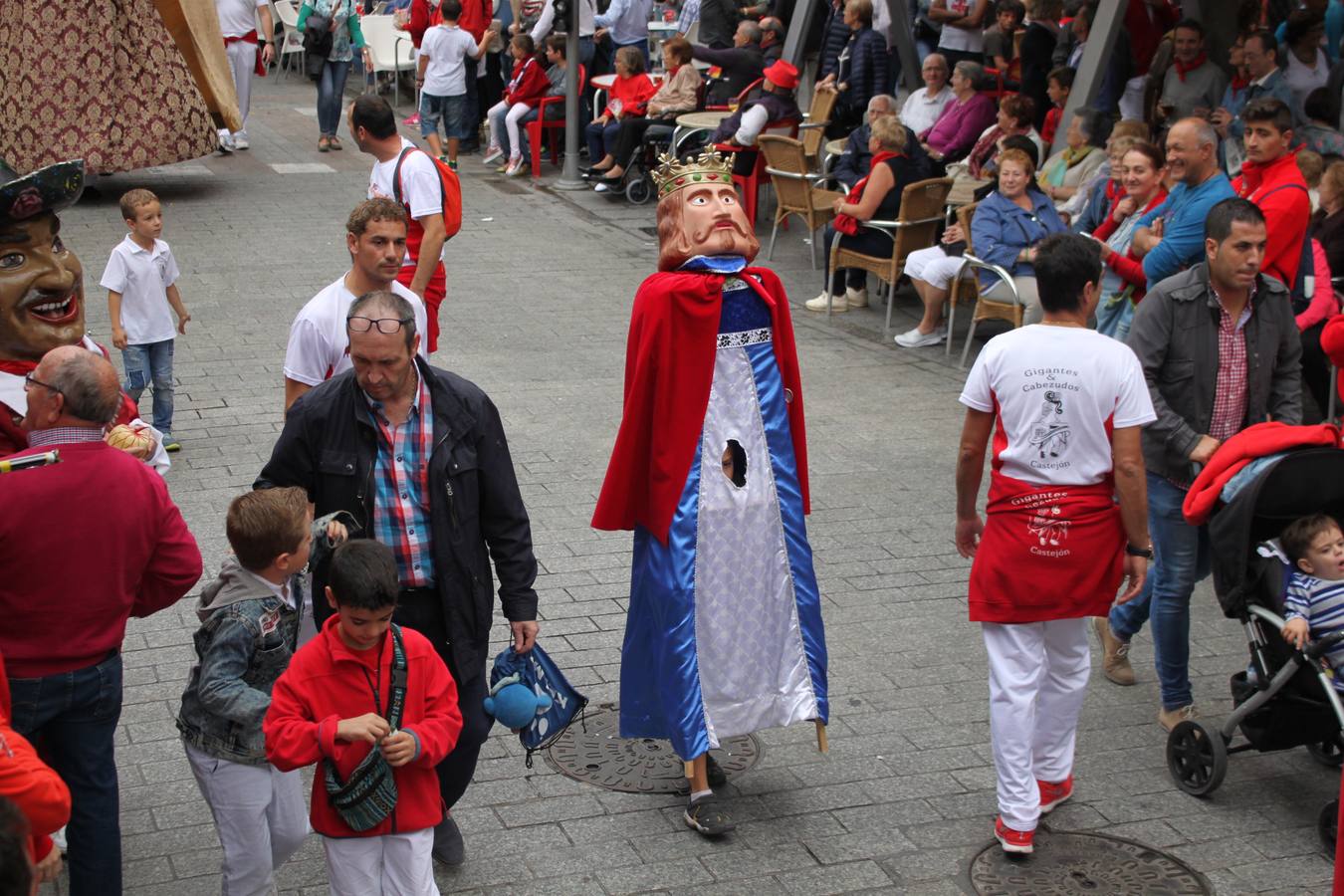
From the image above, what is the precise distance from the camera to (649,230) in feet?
49.1

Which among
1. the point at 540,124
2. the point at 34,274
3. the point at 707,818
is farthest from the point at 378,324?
the point at 540,124

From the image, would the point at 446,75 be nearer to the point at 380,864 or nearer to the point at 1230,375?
the point at 1230,375

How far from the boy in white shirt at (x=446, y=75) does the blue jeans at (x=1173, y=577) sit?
13.6 m

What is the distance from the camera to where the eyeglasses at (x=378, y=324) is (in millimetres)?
4098

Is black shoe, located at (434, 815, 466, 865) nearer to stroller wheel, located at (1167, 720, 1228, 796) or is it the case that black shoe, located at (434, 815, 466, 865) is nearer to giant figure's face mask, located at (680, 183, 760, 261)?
giant figure's face mask, located at (680, 183, 760, 261)

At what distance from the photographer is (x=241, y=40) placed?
17719 mm

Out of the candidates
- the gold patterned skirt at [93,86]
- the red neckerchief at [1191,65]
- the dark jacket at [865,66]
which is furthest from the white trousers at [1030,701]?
the dark jacket at [865,66]

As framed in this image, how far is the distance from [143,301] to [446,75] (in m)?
10.4

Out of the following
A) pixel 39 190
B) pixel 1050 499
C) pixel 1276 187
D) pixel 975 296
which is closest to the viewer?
pixel 39 190

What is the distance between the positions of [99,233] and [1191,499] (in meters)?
11.3

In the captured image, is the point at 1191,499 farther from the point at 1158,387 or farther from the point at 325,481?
the point at 325,481

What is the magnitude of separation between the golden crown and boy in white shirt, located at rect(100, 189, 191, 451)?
12.9 ft

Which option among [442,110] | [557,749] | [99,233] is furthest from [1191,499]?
[442,110]

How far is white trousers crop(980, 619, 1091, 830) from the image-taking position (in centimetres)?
471
